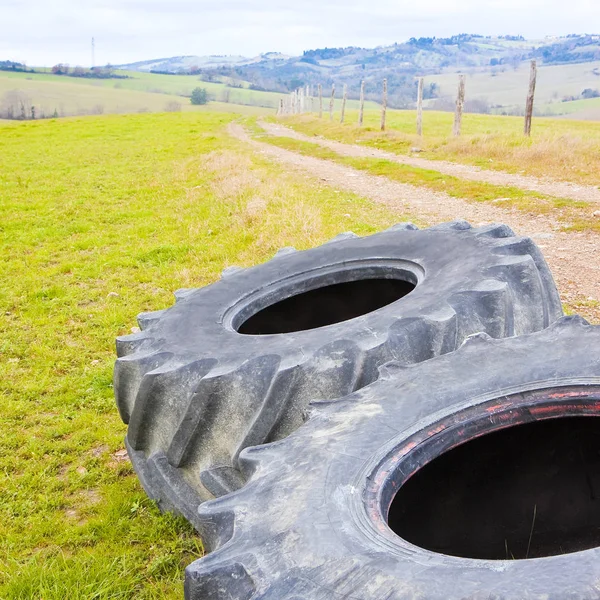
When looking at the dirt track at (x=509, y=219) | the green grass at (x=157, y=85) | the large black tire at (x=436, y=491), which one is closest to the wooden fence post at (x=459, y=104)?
the dirt track at (x=509, y=219)

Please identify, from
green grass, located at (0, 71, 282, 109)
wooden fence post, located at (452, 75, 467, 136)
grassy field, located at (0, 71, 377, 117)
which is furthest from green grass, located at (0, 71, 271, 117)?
wooden fence post, located at (452, 75, 467, 136)

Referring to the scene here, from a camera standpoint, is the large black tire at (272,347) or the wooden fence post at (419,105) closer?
the large black tire at (272,347)

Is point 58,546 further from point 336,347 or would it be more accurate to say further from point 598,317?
point 598,317

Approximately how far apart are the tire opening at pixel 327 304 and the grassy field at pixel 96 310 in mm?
1164

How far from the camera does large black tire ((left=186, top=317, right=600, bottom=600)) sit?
1425mm

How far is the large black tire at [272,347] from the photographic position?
2.66 m

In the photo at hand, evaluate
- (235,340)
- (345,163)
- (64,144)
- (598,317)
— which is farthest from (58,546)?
(64,144)

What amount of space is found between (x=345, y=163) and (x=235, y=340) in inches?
561

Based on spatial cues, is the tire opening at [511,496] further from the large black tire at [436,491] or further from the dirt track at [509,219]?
the dirt track at [509,219]

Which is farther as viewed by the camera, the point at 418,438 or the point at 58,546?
the point at 58,546

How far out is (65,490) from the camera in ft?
12.0

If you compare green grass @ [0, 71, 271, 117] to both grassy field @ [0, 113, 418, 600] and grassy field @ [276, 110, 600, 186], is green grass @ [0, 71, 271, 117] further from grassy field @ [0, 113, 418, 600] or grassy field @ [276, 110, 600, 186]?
grassy field @ [0, 113, 418, 600]

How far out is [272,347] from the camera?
2.84m

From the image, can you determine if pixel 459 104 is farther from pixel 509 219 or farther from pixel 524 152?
pixel 509 219
